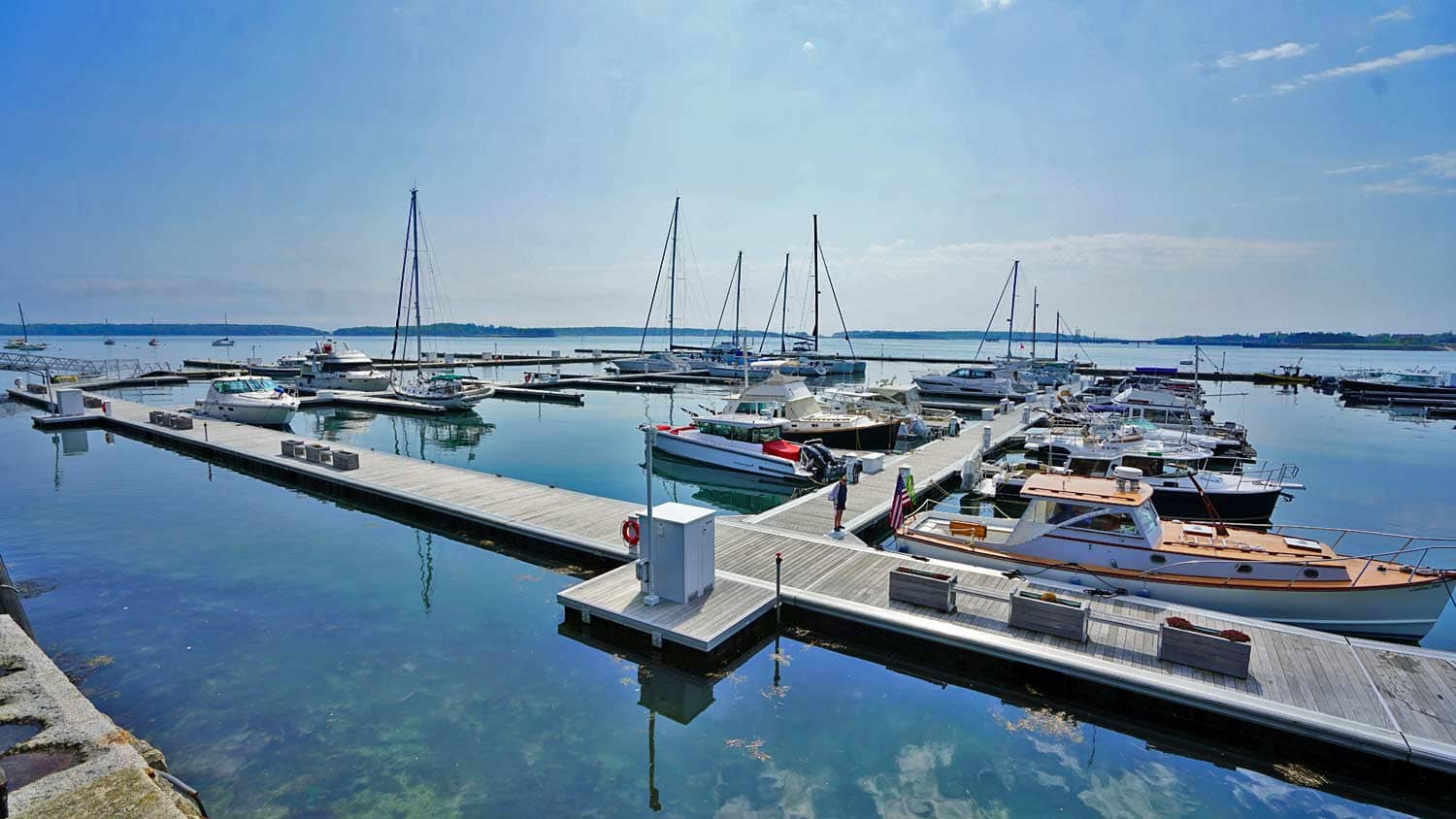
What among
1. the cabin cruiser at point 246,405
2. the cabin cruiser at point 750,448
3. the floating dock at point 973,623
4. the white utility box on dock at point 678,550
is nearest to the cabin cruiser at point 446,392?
the cabin cruiser at point 246,405

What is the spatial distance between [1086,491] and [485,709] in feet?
33.0

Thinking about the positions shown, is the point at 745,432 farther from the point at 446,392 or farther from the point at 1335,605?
the point at 446,392

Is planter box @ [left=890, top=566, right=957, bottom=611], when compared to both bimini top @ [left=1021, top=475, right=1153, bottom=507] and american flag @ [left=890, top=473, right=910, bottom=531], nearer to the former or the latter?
american flag @ [left=890, top=473, right=910, bottom=531]

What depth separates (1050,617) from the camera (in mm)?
8883

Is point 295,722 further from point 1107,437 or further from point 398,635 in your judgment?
point 1107,437

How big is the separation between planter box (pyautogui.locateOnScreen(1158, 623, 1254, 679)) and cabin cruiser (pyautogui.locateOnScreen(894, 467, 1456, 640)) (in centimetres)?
232

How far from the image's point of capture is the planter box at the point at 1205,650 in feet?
25.7

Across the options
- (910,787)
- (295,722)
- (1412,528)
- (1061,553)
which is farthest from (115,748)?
(1412,528)

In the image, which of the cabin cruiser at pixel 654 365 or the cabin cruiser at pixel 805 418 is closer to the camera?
the cabin cruiser at pixel 805 418

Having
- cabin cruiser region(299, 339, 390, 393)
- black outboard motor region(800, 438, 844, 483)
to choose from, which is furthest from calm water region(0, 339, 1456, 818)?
cabin cruiser region(299, 339, 390, 393)

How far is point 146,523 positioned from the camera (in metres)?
15.4

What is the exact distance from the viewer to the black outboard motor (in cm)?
2178

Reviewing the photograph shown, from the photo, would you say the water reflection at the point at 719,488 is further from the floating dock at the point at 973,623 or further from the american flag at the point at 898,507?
the american flag at the point at 898,507

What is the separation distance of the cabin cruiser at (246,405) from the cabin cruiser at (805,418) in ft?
69.3
